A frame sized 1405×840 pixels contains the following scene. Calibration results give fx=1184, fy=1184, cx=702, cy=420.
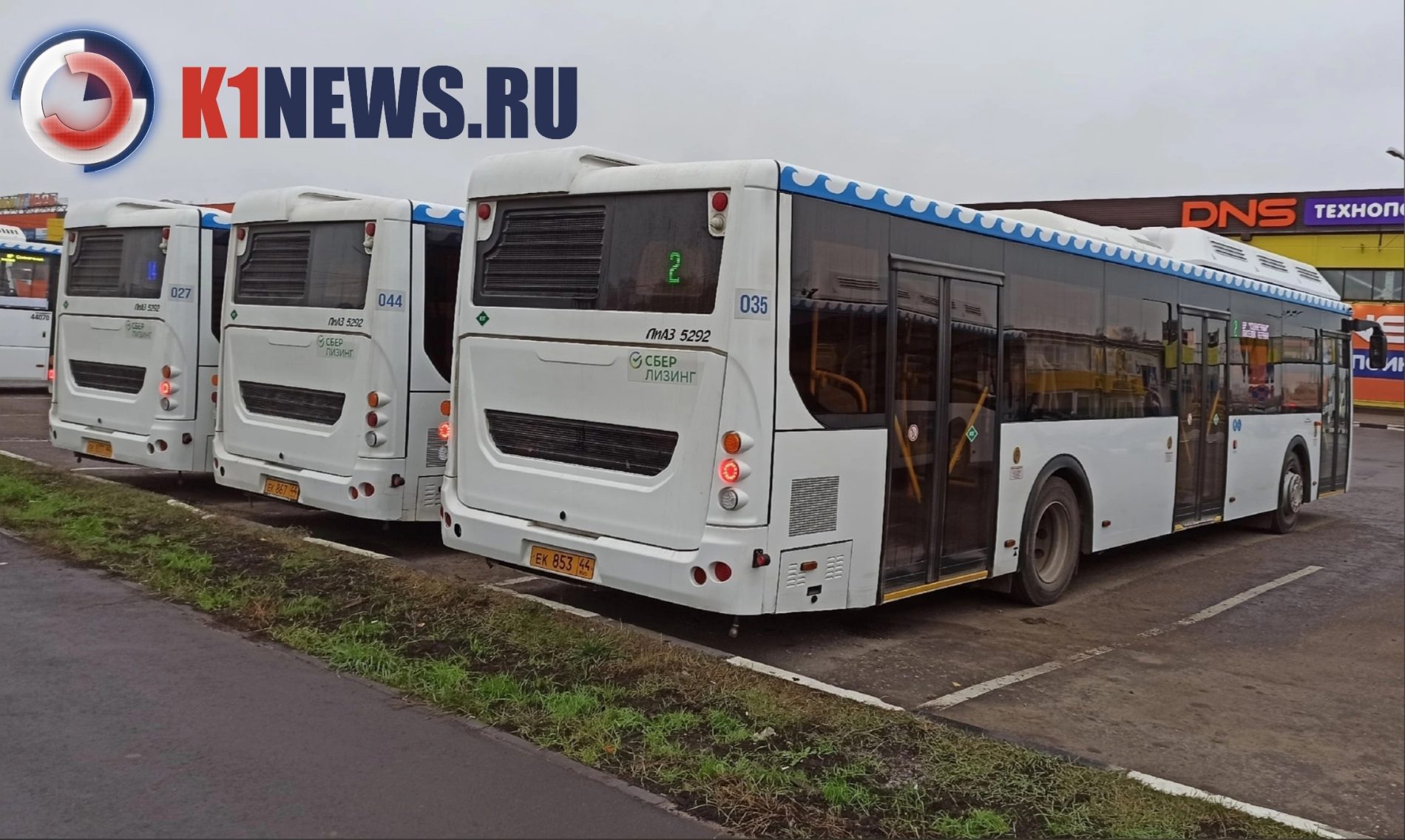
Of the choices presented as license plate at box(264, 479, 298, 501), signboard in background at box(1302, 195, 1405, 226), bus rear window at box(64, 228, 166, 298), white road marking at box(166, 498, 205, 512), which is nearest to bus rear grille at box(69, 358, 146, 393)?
bus rear window at box(64, 228, 166, 298)

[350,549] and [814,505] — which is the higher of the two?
[814,505]

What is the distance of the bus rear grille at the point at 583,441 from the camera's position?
682cm

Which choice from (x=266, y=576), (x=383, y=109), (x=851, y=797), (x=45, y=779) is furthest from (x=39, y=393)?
(x=851, y=797)

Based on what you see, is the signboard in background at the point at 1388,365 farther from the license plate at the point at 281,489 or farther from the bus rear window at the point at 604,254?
the bus rear window at the point at 604,254

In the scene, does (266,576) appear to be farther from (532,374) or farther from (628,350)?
(628,350)

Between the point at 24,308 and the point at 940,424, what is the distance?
23208 millimetres

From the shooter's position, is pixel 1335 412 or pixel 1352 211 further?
pixel 1352 211

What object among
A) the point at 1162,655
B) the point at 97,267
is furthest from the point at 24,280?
the point at 1162,655

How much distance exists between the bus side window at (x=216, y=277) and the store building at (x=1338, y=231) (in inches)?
1251

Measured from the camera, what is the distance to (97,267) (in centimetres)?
1262

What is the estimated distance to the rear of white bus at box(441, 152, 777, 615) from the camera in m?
6.45

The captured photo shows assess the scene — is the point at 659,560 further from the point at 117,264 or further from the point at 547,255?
the point at 117,264

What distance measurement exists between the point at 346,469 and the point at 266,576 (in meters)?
1.54

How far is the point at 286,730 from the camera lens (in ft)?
17.6
